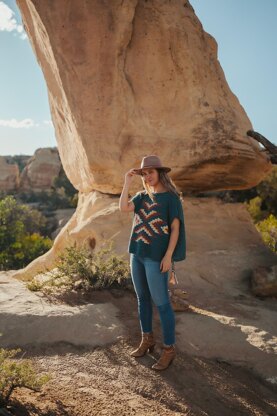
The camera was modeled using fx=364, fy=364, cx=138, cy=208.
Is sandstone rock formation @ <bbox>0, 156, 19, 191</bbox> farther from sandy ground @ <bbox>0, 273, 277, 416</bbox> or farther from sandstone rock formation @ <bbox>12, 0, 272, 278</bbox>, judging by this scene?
sandy ground @ <bbox>0, 273, 277, 416</bbox>

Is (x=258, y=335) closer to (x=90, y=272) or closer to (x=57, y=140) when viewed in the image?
(x=90, y=272)

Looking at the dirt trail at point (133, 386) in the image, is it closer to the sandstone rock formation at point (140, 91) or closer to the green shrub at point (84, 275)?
the green shrub at point (84, 275)

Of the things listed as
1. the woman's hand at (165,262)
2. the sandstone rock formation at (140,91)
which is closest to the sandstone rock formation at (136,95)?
the sandstone rock formation at (140,91)

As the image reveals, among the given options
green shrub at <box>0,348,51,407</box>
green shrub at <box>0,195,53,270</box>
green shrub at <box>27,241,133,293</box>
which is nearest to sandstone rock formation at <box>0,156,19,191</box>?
green shrub at <box>0,195,53,270</box>

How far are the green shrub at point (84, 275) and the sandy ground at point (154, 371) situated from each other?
0.77 ft

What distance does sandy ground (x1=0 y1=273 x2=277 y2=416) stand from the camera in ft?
7.66

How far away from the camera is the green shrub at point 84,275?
4.03 meters

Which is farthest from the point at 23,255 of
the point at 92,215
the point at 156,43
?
the point at 156,43

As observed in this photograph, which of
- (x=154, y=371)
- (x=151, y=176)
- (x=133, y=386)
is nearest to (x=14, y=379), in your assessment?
(x=133, y=386)

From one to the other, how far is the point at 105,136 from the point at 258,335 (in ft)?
13.2

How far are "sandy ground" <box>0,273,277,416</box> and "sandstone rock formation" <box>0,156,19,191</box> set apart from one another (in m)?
33.0

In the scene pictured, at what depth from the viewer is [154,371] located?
2.77 metres

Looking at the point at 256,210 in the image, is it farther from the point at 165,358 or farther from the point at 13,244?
the point at 165,358

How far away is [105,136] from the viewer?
20.3 ft
